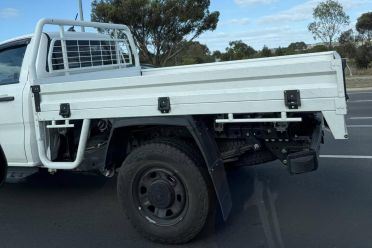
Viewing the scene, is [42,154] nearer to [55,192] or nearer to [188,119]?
[55,192]

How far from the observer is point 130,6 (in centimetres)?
2767

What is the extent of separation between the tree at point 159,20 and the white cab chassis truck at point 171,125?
23013 millimetres

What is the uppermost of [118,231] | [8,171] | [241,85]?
[241,85]

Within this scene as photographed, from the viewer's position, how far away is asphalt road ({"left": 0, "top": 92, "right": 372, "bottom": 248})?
444cm

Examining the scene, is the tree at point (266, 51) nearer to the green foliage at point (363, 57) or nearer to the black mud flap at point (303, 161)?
the green foliage at point (363, 57)

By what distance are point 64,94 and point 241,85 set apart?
177cm


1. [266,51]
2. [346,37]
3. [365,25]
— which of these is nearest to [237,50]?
[266,51]

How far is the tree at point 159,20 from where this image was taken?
27.9 meters

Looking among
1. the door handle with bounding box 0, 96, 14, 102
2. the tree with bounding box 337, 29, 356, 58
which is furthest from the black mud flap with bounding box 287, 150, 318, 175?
the tree with bounding box 337, 29, 356, 58

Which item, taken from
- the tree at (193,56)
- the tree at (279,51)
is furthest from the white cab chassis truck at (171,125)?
the tree at (279,51)

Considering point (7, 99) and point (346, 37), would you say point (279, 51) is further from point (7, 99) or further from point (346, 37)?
point (7, 99)

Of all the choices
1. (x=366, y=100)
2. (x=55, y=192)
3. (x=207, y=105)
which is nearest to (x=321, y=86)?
(x=207, y=105)

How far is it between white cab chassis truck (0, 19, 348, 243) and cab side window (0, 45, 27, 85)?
0.03m

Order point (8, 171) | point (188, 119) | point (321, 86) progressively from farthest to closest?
point (8, 171) < point (188, 119) < point (321, 86)
